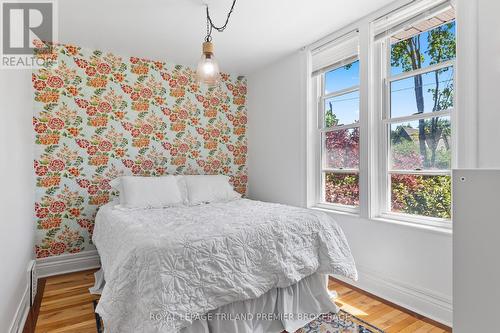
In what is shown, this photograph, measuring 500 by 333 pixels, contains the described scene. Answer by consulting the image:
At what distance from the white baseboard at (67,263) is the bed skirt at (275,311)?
2.08 m

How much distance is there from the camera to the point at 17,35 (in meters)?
2.29

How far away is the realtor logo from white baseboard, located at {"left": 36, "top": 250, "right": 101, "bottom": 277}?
1.90 meters

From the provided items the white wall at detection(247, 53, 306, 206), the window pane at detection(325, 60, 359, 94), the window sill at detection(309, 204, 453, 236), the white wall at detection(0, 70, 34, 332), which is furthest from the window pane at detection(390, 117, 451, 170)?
the white wall at detection(0, 70, 34, 332)

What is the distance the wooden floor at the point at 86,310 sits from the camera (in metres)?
2.00

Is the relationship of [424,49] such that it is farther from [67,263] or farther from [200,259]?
[67,263]

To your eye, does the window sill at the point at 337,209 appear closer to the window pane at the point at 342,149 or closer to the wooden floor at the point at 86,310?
the window pane at the point at 342,149

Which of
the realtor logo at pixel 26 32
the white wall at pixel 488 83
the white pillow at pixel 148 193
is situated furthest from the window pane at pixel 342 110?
the realtor logo at pixel 26 32

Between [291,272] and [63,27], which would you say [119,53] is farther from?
[291,272]

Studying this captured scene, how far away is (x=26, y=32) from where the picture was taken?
255cm

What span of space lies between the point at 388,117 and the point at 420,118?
0.28 meters

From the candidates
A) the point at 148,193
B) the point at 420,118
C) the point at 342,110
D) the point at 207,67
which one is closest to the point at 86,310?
the point at 148,193

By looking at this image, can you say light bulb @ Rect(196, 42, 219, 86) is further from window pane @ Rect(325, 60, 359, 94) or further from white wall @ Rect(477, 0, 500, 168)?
white wall @ Rect(477, 0, 500, 168)

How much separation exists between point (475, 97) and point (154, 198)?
9.32 ft

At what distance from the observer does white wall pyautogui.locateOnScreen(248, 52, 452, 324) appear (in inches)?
83.9
